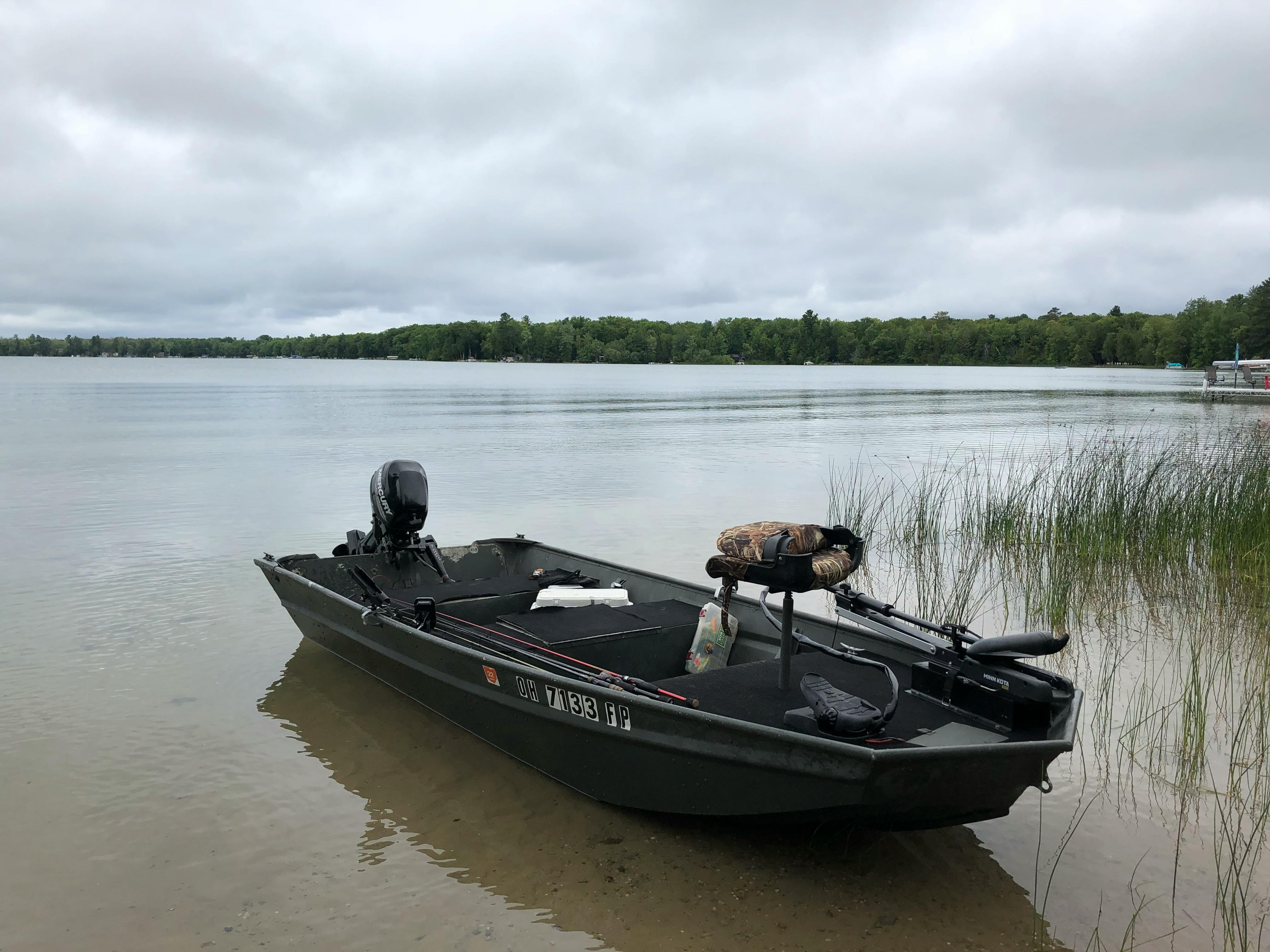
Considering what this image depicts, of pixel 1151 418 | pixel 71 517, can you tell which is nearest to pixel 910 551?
pixel 71 517

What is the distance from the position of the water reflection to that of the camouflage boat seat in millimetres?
1075

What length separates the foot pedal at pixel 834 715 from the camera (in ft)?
11.2

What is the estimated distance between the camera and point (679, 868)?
12.6 feet

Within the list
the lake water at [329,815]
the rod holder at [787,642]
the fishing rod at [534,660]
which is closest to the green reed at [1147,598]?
the lake water at [329,815]

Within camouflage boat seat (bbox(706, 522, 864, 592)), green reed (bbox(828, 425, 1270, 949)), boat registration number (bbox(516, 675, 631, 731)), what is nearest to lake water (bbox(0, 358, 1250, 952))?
green reed (bbox(828, 425, 1270, 949))

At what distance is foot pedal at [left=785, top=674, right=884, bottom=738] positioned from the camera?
11.2 ft

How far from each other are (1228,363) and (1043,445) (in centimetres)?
3516

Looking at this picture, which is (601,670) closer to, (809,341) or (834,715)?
(834,715)

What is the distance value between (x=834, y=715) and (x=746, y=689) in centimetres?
78

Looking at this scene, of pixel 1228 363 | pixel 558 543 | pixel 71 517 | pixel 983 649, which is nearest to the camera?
pixel 983 649

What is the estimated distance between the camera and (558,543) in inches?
435

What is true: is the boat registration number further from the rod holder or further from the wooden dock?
the wooden dock

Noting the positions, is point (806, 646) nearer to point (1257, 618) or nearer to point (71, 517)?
point (1257, 618)

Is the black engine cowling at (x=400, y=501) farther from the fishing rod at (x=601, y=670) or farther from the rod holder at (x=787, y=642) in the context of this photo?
the rod holder at (x=787, y=642)
